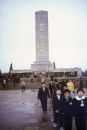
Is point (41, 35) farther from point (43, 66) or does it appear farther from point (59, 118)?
point (59, 118)

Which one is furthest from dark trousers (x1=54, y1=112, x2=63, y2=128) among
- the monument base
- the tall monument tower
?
the tall monument tower

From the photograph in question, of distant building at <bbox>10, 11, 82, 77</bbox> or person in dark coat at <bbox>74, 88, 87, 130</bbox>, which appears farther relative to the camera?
distant building at <bbox>10, 11, 82, 77</bbox>

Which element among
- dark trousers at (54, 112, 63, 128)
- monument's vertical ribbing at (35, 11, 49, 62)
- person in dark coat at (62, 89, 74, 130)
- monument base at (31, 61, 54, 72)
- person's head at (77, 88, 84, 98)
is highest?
monument's vertical ribbing at (35, 11, 49, 62)

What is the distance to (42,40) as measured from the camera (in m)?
76.9

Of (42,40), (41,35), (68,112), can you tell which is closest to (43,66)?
(42,40)

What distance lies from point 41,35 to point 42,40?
1.99 metres

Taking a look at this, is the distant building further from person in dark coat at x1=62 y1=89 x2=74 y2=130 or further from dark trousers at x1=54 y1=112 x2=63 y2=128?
person in dark coat at x1=62 y1=89 x2=74 y2=130

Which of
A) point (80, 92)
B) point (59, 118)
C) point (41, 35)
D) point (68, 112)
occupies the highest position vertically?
point (41, 35)

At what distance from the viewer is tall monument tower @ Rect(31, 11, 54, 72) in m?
→ 76.8

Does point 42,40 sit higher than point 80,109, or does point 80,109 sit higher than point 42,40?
point 42,40

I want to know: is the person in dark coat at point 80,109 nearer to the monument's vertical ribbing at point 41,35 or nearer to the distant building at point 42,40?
the distant building at point 42,40

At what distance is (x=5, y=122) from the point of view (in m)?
7.51

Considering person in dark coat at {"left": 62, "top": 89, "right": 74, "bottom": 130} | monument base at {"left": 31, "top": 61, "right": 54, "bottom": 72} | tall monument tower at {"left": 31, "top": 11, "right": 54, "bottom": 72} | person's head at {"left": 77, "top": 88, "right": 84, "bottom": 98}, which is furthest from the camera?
tall monument tower at {"left": 31, "top": 11, "right": 54, "bottom": 72}

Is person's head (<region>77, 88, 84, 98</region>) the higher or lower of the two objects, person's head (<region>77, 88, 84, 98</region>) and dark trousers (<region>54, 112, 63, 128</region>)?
the higher
